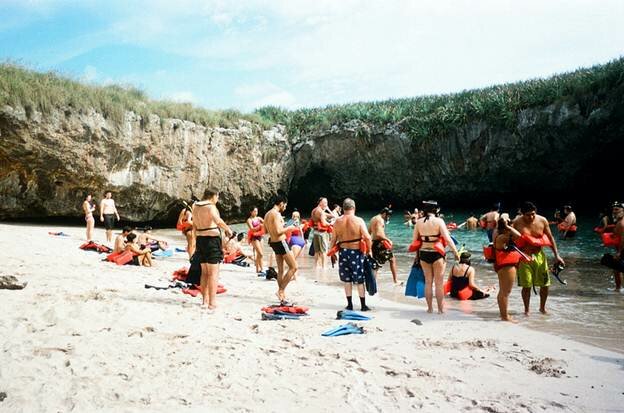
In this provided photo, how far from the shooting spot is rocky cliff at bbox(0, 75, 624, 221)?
18.4 m

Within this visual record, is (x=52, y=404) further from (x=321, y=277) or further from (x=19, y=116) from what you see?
(x=19, y=116)

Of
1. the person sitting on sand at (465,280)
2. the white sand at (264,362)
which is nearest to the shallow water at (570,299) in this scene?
the person sitting on sand at (465,280)

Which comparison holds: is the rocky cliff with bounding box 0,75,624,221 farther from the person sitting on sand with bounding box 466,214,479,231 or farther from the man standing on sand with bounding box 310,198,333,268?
the man standing on sand with bounding box 310,198,333,268

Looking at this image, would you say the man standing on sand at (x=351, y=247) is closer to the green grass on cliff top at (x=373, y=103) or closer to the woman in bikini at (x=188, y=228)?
the woman in bikini at (x=188, y=228)

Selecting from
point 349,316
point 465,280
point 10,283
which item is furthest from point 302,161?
point 10,283

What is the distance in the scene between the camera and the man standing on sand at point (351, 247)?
23.0ft

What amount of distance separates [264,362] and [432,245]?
11.9ft

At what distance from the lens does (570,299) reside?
26.9ft

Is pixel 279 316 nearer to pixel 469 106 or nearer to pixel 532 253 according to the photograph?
pixel 532 253

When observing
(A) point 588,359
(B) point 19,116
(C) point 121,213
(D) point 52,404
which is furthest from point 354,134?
(D) point 52,404

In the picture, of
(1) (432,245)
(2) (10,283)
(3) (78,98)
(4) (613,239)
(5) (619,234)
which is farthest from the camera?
(3) (78,98)

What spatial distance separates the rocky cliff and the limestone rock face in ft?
0.14

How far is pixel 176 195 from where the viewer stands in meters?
22.2

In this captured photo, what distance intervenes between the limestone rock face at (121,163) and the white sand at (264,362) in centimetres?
1303
